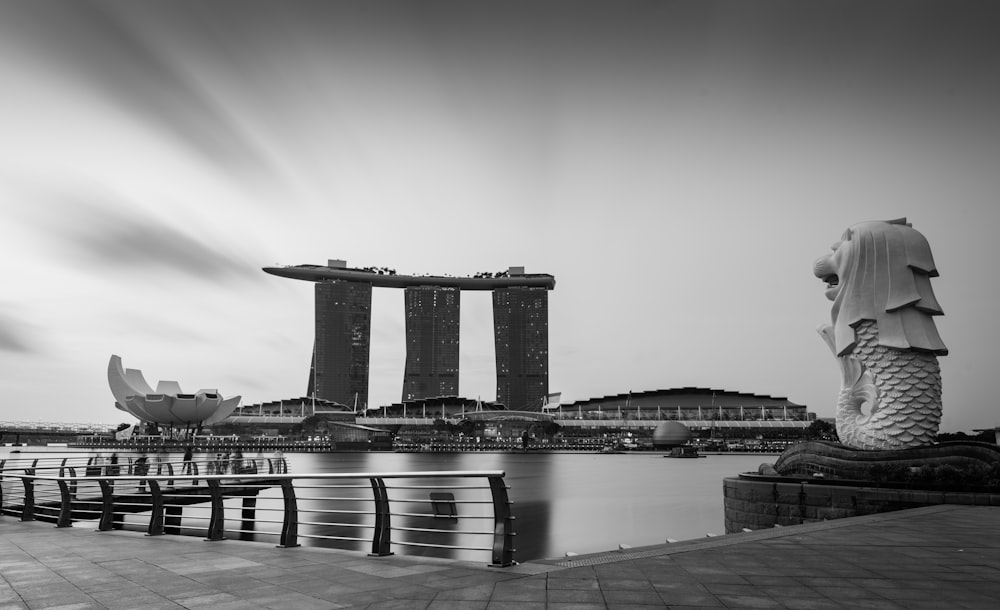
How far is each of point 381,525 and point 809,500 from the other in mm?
13637

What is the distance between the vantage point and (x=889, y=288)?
2478 cm

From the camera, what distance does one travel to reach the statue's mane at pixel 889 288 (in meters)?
24.2

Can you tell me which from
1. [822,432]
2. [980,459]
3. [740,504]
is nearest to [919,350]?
[980,459]

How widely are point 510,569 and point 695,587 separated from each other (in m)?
1.71

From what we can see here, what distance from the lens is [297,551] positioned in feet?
25.2

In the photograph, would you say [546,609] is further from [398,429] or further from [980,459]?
[398,429]

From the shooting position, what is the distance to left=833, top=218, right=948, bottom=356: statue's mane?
24156 mm

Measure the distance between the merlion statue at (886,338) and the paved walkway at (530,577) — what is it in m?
16.9

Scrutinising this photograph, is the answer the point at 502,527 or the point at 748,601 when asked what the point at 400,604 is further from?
the point at 748,601

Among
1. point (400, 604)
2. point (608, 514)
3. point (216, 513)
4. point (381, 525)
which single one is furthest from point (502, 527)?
point (608, 514)

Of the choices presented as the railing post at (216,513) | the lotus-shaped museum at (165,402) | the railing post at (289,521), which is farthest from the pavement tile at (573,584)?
the lotus-shaped museum at (165,402)

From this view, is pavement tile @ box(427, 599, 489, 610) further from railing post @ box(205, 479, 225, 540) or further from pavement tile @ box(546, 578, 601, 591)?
railing post @ box(205, 479, 225, 540)

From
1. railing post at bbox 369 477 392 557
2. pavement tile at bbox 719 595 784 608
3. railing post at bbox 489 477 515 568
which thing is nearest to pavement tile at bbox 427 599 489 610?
railing post at bbox 489 477 515 568

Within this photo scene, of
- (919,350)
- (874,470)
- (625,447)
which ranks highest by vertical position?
(919,350)
